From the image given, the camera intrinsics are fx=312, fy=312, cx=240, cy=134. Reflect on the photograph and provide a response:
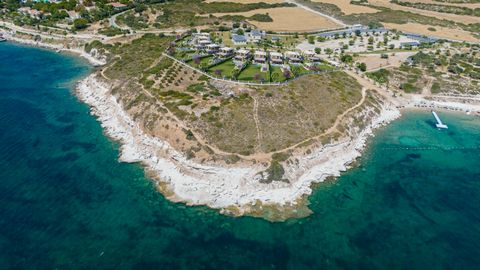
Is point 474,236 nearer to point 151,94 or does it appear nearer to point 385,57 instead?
point 151,94

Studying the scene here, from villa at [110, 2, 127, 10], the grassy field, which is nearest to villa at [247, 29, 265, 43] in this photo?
the grassy field

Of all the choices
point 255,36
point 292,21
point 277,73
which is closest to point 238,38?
point 255,36

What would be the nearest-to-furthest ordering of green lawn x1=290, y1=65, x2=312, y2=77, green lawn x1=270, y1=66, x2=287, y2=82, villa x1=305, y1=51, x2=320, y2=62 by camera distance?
1. green lawn x1=270, y1=66, x2=287, y2=82
2. green lawn x1=290, y1=65, x2=312, y2=77
3. villa x1=305, y1=51, x2=320, y2=62

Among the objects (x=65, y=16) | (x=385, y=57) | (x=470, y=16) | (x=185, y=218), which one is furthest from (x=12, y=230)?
(x=470, y=16)

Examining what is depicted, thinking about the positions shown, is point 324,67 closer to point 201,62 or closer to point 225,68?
point 225,68

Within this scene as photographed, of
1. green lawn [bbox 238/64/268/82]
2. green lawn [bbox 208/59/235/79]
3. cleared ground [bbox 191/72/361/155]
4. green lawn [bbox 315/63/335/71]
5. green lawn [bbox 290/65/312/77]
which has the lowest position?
cleared ground [bbox 191/72/361/155]

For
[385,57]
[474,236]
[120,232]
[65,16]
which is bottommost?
[474,236]

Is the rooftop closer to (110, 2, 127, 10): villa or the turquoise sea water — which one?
the turquoise sea water
